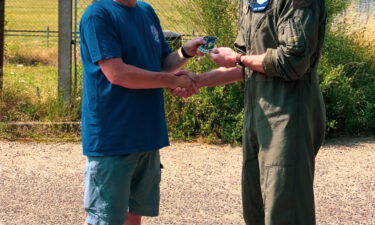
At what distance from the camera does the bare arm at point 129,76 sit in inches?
137

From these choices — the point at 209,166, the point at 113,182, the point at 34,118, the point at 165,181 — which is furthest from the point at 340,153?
the point at 113,182

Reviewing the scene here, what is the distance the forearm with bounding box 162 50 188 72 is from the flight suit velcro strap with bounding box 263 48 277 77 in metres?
1.01

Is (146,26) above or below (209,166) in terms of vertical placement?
above

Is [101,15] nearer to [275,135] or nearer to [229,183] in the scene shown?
[275,135]

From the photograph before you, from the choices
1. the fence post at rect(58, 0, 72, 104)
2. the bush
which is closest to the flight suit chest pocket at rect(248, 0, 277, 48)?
the bush

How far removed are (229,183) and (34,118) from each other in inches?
127

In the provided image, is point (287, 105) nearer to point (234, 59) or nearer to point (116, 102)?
point (234, 59)

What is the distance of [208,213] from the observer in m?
5.43

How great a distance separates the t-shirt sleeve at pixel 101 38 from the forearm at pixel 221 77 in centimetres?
88

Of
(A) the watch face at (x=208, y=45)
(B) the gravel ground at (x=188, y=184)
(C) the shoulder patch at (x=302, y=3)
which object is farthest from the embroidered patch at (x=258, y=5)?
(B) the gravel ground at (x=188, y=184)

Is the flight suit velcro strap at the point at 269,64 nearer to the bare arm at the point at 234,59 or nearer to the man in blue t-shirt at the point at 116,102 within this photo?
the bare arm at the point at 234,59

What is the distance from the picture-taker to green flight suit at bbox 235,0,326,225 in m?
3.21

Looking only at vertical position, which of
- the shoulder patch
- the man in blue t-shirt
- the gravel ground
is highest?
the shoulder patch

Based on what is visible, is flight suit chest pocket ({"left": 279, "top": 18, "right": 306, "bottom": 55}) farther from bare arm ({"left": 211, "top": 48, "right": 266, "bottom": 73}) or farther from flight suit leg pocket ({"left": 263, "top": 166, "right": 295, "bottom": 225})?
flight suit leg pocket ({"left": 263, "top": 166, "right": 295, "bottom": 225})
